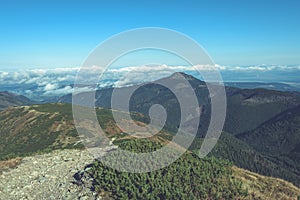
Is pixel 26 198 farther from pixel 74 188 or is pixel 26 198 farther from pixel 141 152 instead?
pixel 141 152

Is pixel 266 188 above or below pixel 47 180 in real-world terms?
above

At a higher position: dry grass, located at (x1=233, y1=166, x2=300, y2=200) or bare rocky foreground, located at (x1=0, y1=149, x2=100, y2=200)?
dry grass, located at (x1=233, y1=166, x2=300, y2=200)

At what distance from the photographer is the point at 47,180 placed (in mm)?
47344

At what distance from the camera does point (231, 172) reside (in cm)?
4531

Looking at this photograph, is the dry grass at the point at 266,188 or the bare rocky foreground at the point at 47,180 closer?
the dry grass at the point at 266,188

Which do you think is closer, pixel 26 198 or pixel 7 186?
pixel 26 198

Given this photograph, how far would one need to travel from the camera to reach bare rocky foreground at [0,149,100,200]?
4172cm

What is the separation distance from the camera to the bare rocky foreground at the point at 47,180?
4172cm

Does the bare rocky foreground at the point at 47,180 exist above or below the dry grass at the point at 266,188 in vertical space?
below

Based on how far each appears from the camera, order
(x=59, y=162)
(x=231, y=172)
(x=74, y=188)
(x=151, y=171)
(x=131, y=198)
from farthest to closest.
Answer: (x=59, y=162)
(x=231, y=172)
(x=74, y=188)
(x=151, y=171)
(x=131, y=198)

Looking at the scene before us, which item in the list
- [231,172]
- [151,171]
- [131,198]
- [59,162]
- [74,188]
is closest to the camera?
[131,198]

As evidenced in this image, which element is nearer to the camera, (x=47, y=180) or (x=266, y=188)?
(x=266, y=188)

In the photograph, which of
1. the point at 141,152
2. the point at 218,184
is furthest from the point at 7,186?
the point at 218,184

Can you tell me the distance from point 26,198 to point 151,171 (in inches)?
706
